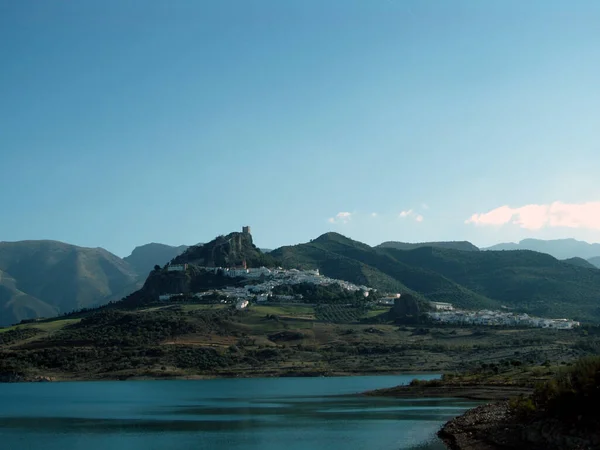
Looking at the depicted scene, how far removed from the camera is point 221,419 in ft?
203

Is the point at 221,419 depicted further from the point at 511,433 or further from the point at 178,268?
the point at 178,268

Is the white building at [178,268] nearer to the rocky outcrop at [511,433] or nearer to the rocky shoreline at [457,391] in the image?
the rocky shoreline at [457,391]

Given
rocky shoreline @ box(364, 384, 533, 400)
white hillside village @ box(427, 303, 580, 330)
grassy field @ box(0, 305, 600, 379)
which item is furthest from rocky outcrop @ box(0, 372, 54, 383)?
white hillside village @ box(427, 303, 580, 330)

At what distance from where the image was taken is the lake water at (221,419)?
154ft

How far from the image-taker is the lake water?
4706 cm

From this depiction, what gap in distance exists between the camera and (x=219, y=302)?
6624 inches

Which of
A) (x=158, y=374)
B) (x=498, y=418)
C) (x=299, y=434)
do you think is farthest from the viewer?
(x=158, y=374)

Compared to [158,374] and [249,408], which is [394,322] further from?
[249,408]

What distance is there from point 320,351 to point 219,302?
42902 millimetres

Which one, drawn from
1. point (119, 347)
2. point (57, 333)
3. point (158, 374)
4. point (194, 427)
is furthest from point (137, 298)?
point (194, 427)

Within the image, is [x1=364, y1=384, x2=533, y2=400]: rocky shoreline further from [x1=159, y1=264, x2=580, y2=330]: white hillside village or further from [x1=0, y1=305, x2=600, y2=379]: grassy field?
[x1=159, y1=264, x2=580, y2=330]: white hillside village

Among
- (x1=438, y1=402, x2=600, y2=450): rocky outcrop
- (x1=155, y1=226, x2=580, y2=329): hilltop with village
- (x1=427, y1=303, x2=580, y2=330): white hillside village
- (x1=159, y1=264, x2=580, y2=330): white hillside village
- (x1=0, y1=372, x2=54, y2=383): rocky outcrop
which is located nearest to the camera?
(x1=438, y1=402, x2=600, y2=450): rocky outcrop

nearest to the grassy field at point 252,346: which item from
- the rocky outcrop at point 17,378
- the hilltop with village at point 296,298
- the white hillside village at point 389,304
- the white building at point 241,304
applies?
the rocky outcrop at point 17,378

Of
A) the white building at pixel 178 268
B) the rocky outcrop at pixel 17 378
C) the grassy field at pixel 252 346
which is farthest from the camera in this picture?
the white building at pixel 178 268
